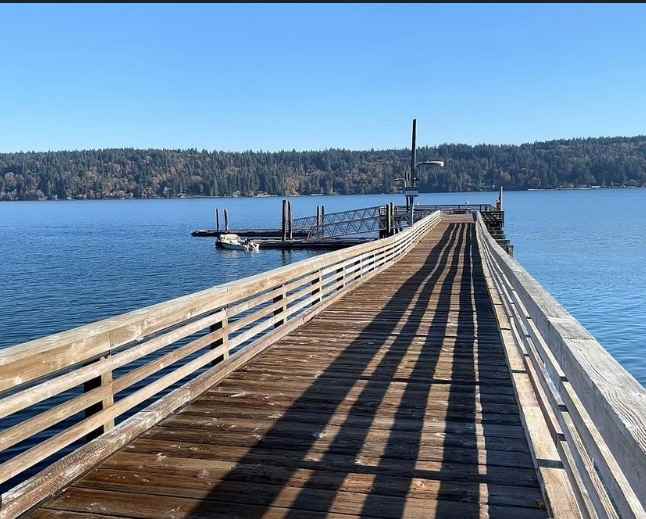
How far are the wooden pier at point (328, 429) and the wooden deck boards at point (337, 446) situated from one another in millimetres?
16

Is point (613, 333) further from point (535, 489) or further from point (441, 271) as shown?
point (535, 489)

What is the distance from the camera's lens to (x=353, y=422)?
5117 mm

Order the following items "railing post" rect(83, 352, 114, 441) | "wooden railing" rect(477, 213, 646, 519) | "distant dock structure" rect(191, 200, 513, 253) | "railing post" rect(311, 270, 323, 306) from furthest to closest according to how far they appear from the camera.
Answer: "distant dock structure" rect(191, 200, 513, 253) < "railing post" rect(311, 270, 323, 306) < "railing post" rect(83, 352, 114, 441) < "wooden railing" rect(477, 213, 646, 519)

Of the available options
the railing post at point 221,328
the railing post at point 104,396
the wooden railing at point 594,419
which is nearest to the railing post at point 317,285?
the railing post at point 221,328

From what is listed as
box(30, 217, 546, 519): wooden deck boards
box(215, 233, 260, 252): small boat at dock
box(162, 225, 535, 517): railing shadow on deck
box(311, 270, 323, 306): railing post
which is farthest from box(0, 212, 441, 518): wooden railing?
box(215, 233, 260, 252): small boat at dock

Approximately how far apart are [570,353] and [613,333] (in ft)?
70.2

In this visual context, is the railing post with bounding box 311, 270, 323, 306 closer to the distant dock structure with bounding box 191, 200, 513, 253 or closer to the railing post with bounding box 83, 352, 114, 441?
the railing post with bounding box 83, 352, 114, 441

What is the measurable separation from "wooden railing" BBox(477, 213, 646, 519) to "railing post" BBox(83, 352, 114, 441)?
313 centimetres

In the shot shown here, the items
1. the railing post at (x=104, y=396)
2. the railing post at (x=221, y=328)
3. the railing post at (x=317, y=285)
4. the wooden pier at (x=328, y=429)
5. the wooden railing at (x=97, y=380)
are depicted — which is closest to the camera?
the wooden pier at (x=328, y=429)

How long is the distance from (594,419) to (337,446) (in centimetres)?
242

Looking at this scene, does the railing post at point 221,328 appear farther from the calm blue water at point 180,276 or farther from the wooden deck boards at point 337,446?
the calm blue water at point 180,276

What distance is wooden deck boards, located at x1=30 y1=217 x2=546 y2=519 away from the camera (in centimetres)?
369

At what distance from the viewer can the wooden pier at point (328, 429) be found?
10.7 ft

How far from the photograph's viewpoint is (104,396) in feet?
14.4
